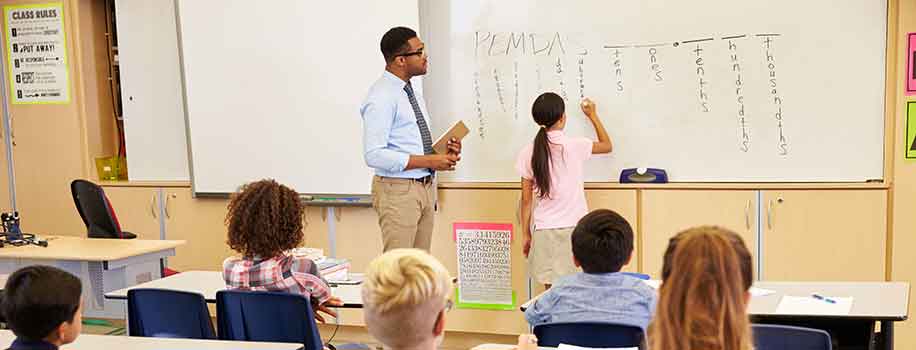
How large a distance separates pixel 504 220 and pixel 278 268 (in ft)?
6.96

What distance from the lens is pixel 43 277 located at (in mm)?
2135

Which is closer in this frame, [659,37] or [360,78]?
[659,37]

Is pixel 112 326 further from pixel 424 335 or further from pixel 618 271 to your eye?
pixel 424 335

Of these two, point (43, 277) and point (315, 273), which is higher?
point (43, 277)

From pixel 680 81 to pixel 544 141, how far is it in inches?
32.7

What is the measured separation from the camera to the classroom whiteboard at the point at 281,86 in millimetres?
5051

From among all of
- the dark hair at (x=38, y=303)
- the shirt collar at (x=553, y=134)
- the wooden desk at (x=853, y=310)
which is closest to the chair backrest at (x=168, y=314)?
the dark hair at (x=38, y=303)

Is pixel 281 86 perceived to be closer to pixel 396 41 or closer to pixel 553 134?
pixel 396 41

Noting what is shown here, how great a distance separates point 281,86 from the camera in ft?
17.2

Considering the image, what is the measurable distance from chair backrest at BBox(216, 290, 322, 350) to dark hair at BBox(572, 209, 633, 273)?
858mm

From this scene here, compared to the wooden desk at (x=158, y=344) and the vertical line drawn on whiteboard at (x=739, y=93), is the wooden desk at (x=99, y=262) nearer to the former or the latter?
the wooden desk at (x=158, y=344)

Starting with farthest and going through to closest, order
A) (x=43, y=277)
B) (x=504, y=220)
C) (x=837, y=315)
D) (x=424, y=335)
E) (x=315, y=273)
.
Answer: (x=504, y=220)
(x=315, y=273)
(x=837, y=315)
(x=43, y=277)
(x=424, y=335)

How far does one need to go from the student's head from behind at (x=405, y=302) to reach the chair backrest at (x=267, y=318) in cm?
103

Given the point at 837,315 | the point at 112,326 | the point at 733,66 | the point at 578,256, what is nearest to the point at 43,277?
the point at 578,256
